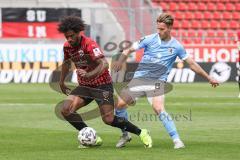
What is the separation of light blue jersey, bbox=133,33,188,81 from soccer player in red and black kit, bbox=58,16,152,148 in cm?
64

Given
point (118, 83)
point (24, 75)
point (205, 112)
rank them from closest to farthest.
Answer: point (118, 83) < point (205, 112) < point (24, 75)

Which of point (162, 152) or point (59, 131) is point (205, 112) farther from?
point (162, 152)

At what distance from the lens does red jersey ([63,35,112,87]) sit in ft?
39.1

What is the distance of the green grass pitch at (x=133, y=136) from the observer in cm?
1125

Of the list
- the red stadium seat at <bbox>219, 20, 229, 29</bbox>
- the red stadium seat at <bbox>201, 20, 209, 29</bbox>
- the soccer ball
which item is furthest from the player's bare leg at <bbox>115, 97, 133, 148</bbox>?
the red stadium seat at <bbox>219, 20, 229, 29</bbox>

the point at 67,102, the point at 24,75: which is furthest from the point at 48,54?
the point at 67,102

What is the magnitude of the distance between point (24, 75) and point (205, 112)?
50.6 feet

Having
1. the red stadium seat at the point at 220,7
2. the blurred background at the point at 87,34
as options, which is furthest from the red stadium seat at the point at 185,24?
the blurred background at the point at 87,34

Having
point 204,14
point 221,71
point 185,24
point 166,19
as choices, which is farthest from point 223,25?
point 166,19

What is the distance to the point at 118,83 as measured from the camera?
1597 cm

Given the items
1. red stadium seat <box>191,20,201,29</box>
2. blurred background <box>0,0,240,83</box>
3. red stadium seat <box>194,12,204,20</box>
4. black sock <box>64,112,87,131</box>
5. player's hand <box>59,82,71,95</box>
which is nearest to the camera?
black sock <box>64,112,87,131</box>

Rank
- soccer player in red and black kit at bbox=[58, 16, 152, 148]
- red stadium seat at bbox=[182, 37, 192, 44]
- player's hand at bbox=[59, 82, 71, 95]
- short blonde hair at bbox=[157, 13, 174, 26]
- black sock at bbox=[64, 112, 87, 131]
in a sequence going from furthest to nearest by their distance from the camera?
red stadium seat at bbox=[182, 37, 192, 44] < player's hand at bbox=[59, 82, 71, 95] < black sock at bbox=[64, 112, 87, 131] < soccer player in red and black kit at bbox=[58, 16, 152, 148] < short blonde hair at bbox=[157, 13, 174, 26]

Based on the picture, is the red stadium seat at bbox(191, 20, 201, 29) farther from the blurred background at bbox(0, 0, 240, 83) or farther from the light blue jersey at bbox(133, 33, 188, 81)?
the light blue jersey at bbox(133, 33, 188, 81)

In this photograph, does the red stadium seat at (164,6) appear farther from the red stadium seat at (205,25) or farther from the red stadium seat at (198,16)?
the red stadium seat at (205,25)
